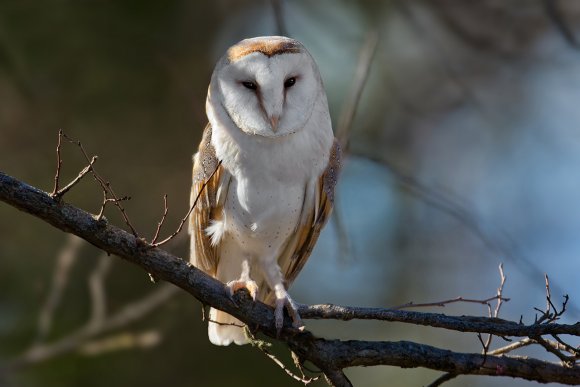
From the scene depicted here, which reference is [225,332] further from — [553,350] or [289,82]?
[553,350]

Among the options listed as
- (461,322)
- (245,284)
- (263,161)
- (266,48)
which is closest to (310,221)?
(263,161)

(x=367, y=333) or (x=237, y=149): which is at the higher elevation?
(x=367, y=333)

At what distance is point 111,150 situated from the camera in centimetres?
551

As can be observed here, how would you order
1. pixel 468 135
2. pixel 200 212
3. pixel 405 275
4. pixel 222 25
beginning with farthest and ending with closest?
1. pixel 468 135
2. pixel 405 275
3. pixel 222 25
4. pixel 200 212

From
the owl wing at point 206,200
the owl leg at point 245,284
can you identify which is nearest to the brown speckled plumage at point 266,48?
the owl wing at point 206,200

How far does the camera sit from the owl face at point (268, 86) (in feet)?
9.11

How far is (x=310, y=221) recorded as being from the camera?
3084 millimetres

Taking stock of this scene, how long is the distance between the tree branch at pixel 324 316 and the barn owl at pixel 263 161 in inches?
8.0

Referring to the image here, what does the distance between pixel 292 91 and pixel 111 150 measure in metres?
2.90

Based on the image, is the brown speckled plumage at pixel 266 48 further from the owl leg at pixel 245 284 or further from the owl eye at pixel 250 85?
the owl leg at pixel 245 284

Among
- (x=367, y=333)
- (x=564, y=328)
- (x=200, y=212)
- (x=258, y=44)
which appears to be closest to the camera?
(x=564, y=328)

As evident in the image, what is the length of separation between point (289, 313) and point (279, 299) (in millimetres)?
96

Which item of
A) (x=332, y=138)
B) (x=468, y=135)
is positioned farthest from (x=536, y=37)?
(x=332, y=138)

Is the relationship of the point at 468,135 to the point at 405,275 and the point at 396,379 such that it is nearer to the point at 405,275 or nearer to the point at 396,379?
the point at 405,275
